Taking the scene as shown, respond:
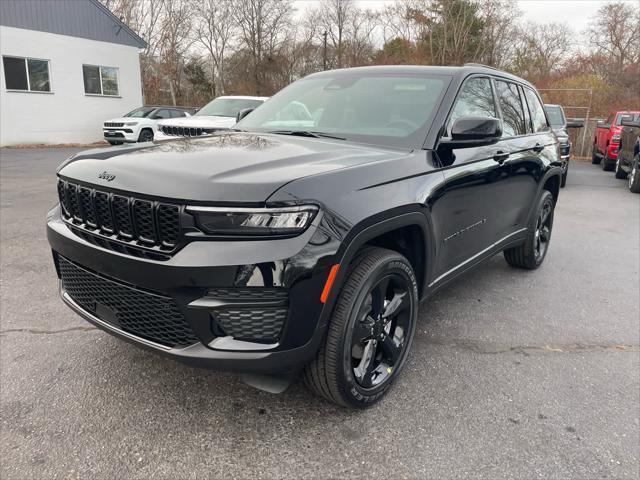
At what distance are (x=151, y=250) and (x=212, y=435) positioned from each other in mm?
951

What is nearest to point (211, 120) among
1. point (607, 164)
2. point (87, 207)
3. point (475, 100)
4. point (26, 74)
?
point (475, 100)

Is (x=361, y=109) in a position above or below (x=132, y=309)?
above

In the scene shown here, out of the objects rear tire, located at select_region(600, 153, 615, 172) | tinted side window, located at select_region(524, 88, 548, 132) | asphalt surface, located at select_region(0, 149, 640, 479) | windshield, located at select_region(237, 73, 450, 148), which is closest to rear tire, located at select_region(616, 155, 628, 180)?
rear tire, located at select_region(600, 153, 615, 172)

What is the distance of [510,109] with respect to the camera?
4.16 meters

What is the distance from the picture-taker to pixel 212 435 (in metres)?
2.36

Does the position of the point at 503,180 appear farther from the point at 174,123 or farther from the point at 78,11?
the point at 78,11

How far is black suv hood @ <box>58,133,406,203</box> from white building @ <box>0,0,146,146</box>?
63.9 feet

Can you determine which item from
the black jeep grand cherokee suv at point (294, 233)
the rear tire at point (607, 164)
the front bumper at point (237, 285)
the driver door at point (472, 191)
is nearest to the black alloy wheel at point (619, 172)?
the rear tire at point (607, 164)

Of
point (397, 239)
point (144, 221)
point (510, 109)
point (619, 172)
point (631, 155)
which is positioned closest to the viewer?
point (144, 221)

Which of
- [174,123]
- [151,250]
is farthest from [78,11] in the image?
Result: [151,250]

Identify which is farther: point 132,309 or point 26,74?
point 26,74

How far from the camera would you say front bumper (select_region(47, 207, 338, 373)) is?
6.41 ft

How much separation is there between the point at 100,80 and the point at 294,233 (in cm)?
2297

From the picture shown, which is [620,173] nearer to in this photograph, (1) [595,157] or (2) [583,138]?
(1) [595,157]
